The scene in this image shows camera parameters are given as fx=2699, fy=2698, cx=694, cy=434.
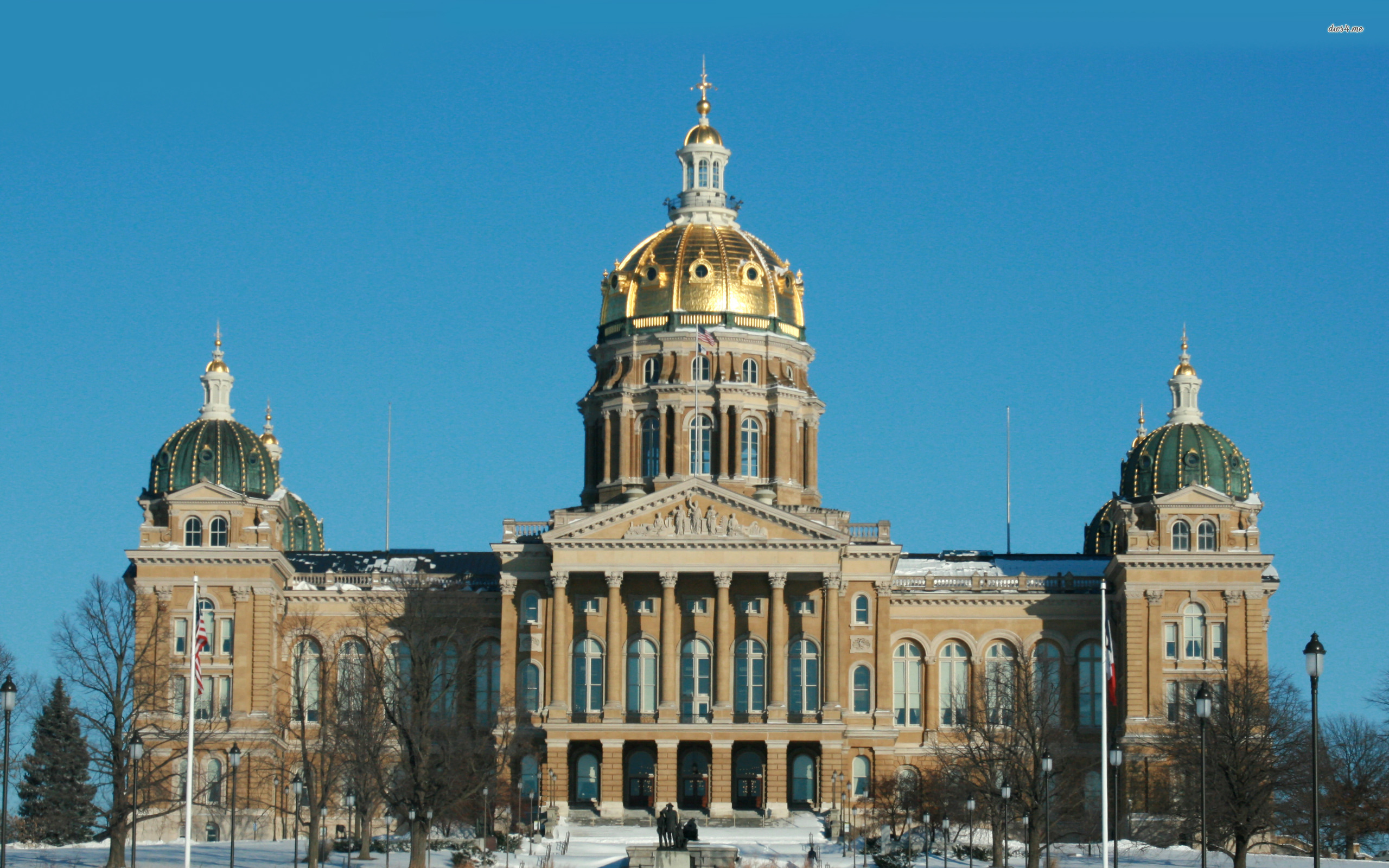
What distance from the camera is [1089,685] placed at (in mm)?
121500

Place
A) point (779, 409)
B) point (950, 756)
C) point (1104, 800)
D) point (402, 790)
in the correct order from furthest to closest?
point (779, 409) → point (950, 756) → point (402, 790) → point (1104, 800)

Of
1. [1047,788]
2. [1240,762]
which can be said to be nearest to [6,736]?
[1047,788]

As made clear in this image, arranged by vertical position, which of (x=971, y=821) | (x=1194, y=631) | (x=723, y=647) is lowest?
→ (x=971, y=821)

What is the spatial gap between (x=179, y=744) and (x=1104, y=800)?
166ft

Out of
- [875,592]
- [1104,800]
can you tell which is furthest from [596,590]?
[1104,800]

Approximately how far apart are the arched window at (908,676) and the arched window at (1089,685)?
7.26 m

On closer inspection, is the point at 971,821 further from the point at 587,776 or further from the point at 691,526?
the point at 587,776

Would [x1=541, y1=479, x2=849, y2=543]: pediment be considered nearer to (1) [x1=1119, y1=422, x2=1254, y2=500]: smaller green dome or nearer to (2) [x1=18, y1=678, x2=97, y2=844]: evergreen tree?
(1) [x1=1119, y1=422, x2=1254, y2=500]: smaller green dome

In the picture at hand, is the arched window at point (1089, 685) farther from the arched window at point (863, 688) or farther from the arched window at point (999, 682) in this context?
the arched window at point (863, 688)

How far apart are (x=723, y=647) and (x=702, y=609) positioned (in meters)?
3.54

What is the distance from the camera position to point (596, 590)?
11669 cm

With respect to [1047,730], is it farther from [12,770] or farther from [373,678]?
[12,770]

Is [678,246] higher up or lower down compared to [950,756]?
higher up

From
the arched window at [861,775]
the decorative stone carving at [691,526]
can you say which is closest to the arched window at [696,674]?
the decorative stone carving at [691,526]
